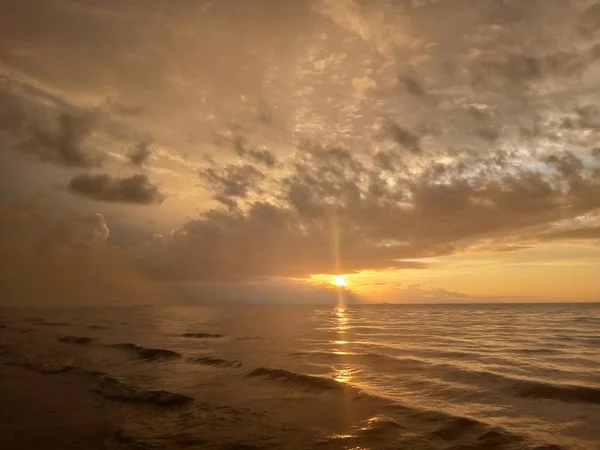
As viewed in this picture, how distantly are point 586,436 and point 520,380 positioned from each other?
8.19m

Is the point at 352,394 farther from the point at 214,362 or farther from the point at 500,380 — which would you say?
the point at 214,362

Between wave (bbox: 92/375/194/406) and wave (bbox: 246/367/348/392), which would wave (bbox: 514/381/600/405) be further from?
wave (bbox: 92/375/194/406)

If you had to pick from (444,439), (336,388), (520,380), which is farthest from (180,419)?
(520,380)

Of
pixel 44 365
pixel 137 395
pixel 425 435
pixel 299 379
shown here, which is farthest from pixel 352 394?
pixel 44 365

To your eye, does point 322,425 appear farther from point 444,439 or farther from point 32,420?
point 32,420

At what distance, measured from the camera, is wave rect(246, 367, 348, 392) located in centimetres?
1991

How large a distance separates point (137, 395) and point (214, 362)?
999cm

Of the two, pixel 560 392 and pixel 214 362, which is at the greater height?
pixel 560 392

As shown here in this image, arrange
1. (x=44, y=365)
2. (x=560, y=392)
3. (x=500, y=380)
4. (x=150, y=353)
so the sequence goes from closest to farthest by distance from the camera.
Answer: (x=560, y=392) < (x=500, y=380) < (x=44, y=365) < (x=150, y=353)

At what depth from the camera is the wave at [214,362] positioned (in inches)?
1042

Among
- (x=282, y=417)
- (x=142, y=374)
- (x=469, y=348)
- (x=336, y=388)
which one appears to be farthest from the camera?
(x=469, y=348)

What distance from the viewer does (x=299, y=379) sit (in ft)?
71.1

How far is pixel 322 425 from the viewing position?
1402cm

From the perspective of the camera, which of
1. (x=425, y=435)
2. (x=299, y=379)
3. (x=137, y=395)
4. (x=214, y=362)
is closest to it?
(x=425, y=435)
